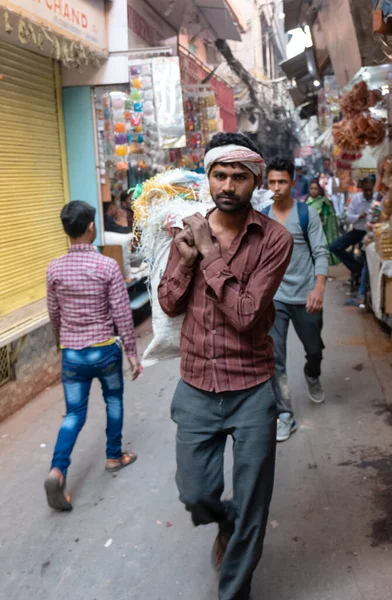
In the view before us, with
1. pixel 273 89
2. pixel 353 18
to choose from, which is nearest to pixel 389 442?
pixel 353 18

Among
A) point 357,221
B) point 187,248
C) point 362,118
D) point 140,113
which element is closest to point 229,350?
point 187,248

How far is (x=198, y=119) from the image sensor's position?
10250 millimetres

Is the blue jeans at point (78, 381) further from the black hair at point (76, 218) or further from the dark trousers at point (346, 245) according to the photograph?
the dark trousers at point (346, 245)

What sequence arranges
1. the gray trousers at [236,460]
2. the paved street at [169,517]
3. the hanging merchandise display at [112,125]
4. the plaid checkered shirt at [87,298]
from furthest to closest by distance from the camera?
1. the hanging merchandise display at [112,125]
2. the plaid checkered shirt at [87,298]
3. the paved street at [169,517]
4. the gray trousers at [236,460]

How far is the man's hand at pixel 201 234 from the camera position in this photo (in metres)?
2.31

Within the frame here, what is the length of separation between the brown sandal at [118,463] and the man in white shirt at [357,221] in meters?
6.48

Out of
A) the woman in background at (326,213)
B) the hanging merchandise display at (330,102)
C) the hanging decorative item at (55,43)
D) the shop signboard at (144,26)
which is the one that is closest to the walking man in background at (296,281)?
the hanging decorative item at (55,43)

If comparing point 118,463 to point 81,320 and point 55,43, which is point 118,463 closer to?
point 81,320

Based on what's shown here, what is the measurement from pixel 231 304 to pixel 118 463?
2239mm

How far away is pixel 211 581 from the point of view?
287 cm

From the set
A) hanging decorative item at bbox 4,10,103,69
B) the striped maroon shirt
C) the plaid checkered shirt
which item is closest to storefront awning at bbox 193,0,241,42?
hanging decorative item at bbox 4,10,103,69

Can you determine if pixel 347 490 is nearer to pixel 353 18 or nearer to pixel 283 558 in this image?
pixel 283 558

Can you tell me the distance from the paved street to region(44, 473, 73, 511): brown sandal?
0.07 metres

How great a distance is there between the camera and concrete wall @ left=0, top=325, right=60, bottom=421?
533cm
